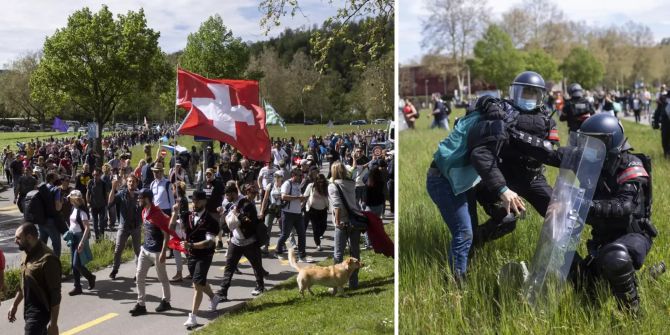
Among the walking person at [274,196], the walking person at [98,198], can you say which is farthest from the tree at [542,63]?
the walking person at [98,198]

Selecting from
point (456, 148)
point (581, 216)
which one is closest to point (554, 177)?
point (581, 216)

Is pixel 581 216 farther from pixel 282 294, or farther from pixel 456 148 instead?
pixel 282 294

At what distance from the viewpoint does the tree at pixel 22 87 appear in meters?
5.37

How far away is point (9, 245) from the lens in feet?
24.8

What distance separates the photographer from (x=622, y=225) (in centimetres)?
300

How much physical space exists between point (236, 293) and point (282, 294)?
1.89 feet

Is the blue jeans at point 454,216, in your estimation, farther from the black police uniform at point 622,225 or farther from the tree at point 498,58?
A: the tree at point 498,58

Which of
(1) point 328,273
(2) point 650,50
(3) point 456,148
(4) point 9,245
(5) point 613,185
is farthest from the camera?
(4) point 9,245

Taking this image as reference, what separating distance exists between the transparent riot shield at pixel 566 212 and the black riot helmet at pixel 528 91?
0.27 meters

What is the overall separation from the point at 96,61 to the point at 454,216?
366cm

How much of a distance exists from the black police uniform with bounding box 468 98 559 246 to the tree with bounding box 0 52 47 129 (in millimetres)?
3845

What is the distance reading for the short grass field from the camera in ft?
9.75

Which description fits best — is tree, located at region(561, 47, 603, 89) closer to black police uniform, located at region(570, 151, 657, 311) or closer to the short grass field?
the short grass field

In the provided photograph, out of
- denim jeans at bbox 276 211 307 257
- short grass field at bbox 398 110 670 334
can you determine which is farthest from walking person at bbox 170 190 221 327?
short grass field at bbox 398 110 670 334
